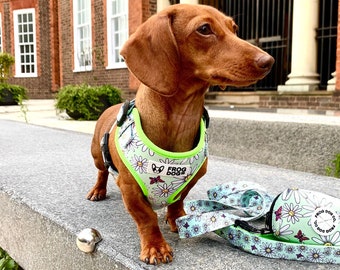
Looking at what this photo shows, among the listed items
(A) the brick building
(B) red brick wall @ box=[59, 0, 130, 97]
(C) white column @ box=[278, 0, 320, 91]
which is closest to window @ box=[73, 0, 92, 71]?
(A) the brick building

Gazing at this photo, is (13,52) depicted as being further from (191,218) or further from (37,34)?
(191,218)

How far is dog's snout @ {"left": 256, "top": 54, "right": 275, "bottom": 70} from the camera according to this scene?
47.5 inches

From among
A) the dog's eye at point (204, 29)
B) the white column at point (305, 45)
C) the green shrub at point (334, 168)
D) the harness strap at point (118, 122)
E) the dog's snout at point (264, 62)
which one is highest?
the white column at point (305, 45)

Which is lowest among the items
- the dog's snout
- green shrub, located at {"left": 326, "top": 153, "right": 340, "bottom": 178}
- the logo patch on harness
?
green shrub, located at {"left": 326, "top": 153, "right": 340, "bottom": 178}

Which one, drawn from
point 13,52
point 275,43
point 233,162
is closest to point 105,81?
point 275,43

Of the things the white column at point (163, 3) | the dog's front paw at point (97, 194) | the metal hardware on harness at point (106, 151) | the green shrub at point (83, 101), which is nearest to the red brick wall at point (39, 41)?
the white column at point (163, 3)

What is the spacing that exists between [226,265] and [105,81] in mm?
10820

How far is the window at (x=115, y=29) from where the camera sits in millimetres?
11133

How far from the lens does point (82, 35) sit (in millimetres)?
13188

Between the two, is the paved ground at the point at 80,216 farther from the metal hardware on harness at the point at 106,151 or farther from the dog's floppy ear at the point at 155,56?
the dog's floppy ear at the point at 155,56

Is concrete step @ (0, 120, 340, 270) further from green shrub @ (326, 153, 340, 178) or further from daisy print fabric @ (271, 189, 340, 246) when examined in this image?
green shrub @ (326, 153, 340, 178)

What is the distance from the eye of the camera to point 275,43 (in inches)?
362

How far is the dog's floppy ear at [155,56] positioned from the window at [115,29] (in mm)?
9936

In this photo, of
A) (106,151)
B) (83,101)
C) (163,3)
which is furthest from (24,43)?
(106,151)
